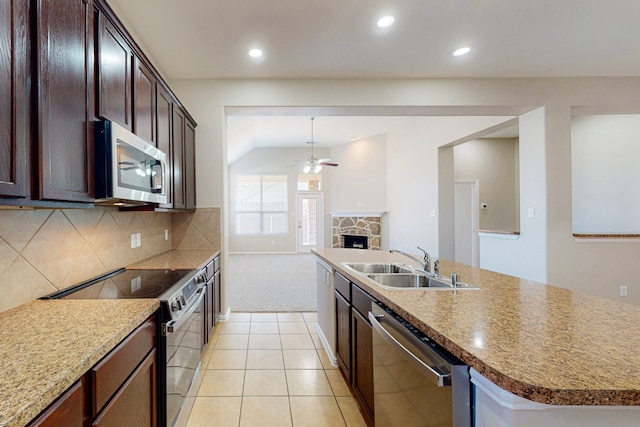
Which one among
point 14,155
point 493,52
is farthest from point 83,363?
point 493,52

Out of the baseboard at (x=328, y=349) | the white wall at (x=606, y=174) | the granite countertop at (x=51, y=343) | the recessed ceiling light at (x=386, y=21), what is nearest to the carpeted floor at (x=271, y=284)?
the baseboard at (x=328, y=349)

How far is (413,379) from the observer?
1003mm

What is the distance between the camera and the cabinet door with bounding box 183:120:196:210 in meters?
2.92

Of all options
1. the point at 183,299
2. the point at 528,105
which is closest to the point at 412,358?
the point at 183,299

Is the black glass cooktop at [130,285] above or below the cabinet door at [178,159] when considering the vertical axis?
below

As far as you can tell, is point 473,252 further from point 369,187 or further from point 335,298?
point 335,298

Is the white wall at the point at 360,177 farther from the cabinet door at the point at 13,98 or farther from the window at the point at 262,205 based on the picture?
the cabinet door at the point at 13,98

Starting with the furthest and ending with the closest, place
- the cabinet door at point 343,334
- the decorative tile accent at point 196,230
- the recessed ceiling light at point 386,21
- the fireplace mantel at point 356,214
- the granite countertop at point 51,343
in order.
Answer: the fireplace mantel at point 356,214
the decorative tile accent at point 196,230
the recessed ceiling light at point 386,21
the cabinet door at point 343,334
the granite countertop at point 51,343

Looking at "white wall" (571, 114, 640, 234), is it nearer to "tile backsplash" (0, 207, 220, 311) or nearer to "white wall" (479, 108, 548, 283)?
"white wall" (479, 108, 548, 283)

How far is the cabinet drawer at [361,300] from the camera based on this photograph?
1.51m

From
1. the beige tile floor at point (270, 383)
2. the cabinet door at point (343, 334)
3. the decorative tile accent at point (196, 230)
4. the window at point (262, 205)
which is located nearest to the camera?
the beige tile floor at point (270, 383)

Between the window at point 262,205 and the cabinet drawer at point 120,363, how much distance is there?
7.23 metres

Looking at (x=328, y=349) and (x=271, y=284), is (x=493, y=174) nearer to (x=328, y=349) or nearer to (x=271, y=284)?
(x=271, y=284)

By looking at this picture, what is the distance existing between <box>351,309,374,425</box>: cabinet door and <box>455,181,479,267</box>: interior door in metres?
5.20
